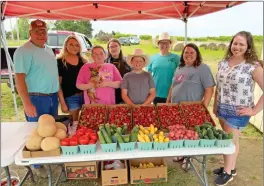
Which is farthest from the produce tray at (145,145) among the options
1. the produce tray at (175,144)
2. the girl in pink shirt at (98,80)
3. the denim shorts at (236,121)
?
the girl in pink shirt at (98,80)

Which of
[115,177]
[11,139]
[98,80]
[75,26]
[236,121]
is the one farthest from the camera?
[75,26]

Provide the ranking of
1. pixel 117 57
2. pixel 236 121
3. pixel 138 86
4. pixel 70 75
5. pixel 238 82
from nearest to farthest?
pixel 238 82
pixel 236 121
pixel 138 86
pixel 70 75
pixel 117 57

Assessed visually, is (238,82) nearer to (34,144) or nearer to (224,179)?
(224,179)

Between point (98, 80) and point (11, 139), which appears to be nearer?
point (11, 139)

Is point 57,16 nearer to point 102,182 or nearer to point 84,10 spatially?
point 84,10

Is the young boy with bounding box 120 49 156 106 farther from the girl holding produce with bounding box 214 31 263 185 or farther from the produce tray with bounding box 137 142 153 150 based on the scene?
the produce tray with bounding box 137 142 153 150

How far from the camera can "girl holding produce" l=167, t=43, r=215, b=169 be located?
3.12 metres

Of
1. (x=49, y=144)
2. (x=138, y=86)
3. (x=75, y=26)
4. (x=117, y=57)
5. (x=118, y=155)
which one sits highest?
(x=75, y=26)

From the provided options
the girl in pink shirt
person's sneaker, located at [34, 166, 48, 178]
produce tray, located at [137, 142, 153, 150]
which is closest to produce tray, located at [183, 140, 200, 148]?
produce tray, located at [137, 142, 153, 150]

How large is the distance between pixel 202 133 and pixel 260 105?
0.88m

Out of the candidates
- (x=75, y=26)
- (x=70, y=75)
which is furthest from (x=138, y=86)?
(x=75, y=26)

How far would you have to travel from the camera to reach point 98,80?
10.9 ft

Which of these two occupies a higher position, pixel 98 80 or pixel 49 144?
pixel 98 80

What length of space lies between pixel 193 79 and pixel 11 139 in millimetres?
2222
